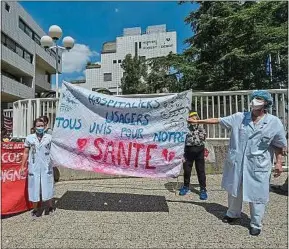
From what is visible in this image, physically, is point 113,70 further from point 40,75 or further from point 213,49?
point 213,49

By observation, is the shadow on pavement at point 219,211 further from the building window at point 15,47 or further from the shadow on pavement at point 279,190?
the building window at point 15,47

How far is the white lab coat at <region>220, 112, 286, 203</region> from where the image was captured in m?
4.55

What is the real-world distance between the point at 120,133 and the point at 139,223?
159 cm

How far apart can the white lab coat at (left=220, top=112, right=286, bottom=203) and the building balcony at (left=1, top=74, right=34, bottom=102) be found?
106 feet

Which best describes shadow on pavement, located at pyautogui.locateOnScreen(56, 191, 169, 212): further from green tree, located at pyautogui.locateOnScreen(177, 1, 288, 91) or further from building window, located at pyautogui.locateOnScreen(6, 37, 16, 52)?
building window, located at pyautogui.locateOnScreen(6, 37, 16, 52)

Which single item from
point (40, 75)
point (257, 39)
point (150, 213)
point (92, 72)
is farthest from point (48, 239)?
point (92, 72)

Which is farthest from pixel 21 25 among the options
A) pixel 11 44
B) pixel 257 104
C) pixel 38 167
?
pixel 257 104

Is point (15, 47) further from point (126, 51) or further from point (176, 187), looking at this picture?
point (176, 187)

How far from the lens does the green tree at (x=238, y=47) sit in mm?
15953

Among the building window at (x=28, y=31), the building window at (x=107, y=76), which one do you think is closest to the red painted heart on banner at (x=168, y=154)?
the building window at (x=28, y=31)

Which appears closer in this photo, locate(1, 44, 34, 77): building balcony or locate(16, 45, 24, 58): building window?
locate(1, 44, 34, 77): building balcony

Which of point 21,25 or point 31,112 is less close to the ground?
point 21,25

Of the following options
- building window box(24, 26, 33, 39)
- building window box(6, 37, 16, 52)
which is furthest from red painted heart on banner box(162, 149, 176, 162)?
building window box(24, 26, 33, 39)

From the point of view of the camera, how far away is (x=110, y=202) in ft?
20.2
